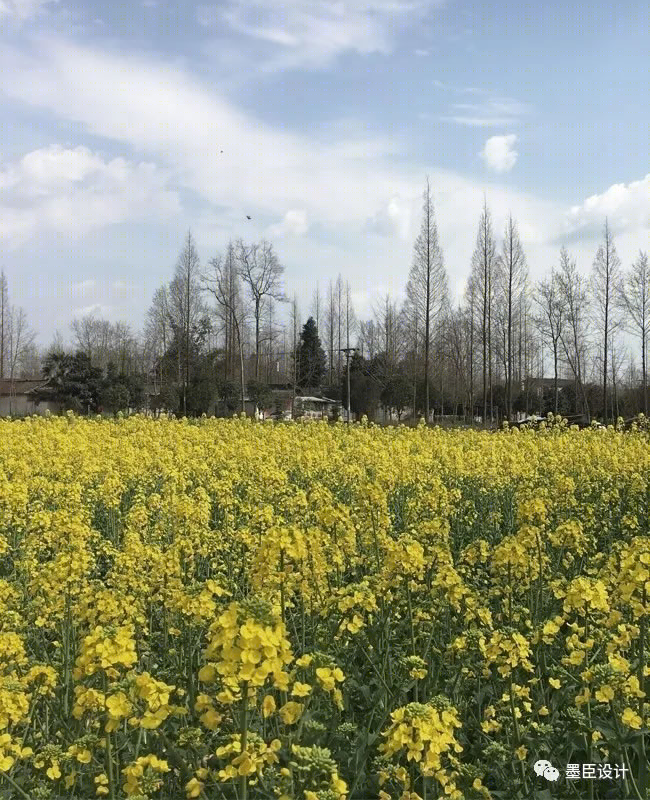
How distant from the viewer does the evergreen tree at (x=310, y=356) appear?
52.1m

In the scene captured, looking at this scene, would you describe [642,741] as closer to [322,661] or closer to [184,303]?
[322,661]

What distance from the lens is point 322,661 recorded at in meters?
2.28

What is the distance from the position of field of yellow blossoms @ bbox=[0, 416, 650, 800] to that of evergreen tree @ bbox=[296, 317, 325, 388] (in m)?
45.4

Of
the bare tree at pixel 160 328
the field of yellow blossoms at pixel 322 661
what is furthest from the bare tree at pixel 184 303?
the field of yellow blossoms at pixel 322 661

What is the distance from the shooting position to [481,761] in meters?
3.01

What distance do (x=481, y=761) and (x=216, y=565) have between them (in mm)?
2451

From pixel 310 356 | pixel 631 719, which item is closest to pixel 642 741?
pixel 631 719

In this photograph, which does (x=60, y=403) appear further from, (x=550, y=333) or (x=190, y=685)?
(x=190, y=685)

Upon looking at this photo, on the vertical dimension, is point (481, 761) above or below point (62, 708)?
below

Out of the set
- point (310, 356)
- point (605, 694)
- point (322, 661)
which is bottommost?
point (605, 694)

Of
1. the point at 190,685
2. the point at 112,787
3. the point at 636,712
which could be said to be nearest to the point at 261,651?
the point at 112,787

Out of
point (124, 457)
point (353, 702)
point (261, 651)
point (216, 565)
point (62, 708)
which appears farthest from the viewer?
point (124, 457)

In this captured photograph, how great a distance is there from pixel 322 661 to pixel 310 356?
5148 cm

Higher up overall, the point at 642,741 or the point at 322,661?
the point at 322,661
